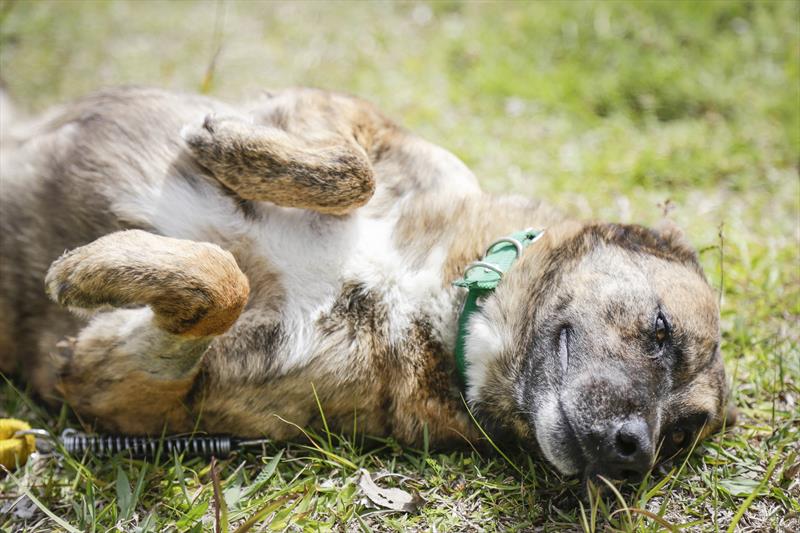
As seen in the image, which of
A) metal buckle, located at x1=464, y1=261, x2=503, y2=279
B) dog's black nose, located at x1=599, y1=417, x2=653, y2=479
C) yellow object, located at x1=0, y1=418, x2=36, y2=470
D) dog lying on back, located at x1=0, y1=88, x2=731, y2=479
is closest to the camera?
dog's black nose, located at x1=599, y1=417, x2=653, y2=479

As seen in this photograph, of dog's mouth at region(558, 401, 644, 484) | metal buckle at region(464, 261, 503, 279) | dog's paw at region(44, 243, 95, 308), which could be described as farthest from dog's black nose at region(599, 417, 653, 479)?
dog's paw at region(44, 243, 95, 308)

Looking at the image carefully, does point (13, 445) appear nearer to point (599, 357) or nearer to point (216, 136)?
point (216, 136)

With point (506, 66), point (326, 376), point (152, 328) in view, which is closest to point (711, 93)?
point (506, 66)

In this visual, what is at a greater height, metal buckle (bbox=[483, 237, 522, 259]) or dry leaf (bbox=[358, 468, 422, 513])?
metal buckle (bbox=[483, 237, 522, 259])

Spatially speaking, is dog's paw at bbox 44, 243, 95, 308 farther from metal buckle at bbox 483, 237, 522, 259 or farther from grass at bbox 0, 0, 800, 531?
metal buckle at bbox 483, 237, 522, 259

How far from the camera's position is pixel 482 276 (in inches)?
128

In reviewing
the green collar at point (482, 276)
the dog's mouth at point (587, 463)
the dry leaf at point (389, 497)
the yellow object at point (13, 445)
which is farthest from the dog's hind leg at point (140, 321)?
the dog's mouth at point (587, 463)

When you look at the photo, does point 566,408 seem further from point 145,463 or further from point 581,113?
point 581,113

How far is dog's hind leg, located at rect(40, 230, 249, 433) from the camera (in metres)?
2.86

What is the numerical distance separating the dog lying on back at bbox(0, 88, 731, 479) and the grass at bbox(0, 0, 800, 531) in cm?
20

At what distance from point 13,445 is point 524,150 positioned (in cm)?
385

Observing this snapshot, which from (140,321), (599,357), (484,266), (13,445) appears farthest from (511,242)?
(13,445)

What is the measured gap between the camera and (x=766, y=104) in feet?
19.1

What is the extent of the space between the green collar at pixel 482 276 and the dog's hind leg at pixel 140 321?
98 centimetres
